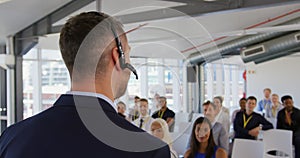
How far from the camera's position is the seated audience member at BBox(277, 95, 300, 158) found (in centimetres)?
579

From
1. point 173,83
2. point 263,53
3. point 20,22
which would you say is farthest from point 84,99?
point 263,53

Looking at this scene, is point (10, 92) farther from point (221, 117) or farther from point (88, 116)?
point (88, 116)

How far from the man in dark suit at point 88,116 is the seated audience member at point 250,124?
474cm

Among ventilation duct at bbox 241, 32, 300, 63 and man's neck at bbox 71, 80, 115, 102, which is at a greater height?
ventilation duct at bbox 241, 32, 300, 63

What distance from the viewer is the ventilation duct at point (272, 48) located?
6.55 metres

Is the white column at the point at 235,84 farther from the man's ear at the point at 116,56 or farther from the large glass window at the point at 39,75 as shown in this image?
the man's ear at the point at 116,56

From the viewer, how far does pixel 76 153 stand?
675mm

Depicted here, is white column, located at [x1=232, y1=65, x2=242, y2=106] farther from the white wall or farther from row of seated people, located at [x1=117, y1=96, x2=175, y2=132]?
row of seated people, located at [x1=117, y1=96, x2=175, y2=132]

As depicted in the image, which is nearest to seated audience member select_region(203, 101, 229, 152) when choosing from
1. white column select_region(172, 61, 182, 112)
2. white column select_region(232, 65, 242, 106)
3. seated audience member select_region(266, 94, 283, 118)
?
white column select_region(172, 61, 182, 112)

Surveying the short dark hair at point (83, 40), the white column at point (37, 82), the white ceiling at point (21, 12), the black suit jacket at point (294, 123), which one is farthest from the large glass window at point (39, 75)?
the short dark hair at point (83, 40)

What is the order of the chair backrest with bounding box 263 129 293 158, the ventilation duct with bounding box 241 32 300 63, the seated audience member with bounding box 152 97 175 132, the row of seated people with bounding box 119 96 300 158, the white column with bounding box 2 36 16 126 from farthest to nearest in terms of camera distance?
the white column with bounding box 2 36 16 126, the ventilation duct with bounding box 241 32 300 63, the chair backrest with bounding box 263 129 293 158, the seated audience member with bounding box 152 97 175 132, the row of seated people with bounding box 119 96 300 158

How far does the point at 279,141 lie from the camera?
16.3ft

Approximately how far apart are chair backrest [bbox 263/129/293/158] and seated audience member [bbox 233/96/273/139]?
201 millimetres

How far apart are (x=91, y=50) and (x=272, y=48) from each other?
6651mm
